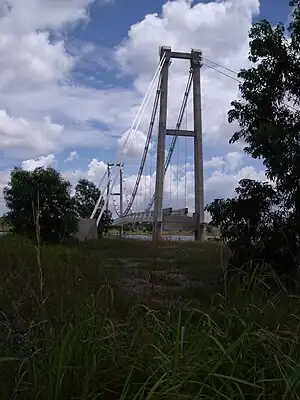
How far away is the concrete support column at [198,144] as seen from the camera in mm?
24188

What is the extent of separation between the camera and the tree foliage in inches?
246

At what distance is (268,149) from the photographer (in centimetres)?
629

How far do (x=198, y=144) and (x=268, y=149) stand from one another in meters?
18.9

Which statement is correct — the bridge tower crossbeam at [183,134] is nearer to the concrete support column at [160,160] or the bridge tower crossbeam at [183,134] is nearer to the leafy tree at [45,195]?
the concrete support column at [160,160]

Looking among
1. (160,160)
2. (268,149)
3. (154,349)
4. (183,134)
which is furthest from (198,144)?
(154,349)

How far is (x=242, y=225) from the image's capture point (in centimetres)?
692

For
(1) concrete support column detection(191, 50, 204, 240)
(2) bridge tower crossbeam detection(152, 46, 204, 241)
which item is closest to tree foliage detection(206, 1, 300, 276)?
(2) bridge tower crossbeam detection(152, 46, 204, 241)

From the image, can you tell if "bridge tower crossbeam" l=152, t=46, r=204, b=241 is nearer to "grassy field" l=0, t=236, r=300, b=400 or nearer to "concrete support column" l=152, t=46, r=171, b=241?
"concrete support column" l=152, t=46, r=171, b=241

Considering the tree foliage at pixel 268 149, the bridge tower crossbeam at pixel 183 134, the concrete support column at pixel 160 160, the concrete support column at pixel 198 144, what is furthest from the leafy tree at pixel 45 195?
the tree foliage at pixel 268 149

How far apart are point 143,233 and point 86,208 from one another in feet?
46.1

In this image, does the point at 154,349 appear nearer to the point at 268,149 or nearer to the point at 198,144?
the point at 268,149

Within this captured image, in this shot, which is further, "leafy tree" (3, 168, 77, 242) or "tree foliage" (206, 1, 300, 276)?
"leafy tree" (3, 168, 77, 242)

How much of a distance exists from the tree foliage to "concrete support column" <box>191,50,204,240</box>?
1629cm

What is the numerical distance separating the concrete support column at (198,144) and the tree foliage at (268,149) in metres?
16.3
